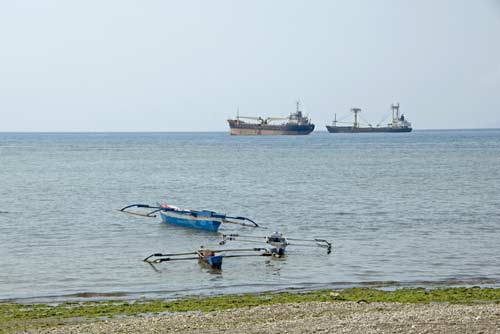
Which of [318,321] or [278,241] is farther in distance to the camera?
[278,241]

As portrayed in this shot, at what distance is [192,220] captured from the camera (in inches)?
1551

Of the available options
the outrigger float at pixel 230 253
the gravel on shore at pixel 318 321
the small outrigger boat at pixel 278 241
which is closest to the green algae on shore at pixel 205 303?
the gravel on shore at pixel 318 321

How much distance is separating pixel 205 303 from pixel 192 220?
60.2 feet

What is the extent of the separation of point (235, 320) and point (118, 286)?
7707 millimetres

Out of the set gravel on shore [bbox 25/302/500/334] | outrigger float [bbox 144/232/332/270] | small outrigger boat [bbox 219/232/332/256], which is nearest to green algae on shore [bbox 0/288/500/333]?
gravel on shore [bbox 25/302/500/334]

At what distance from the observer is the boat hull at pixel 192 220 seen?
1513 inches

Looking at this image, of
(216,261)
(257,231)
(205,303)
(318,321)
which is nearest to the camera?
(318,321)

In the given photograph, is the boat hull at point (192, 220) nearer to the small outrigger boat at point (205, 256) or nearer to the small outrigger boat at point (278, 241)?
the small outrigger boat at point (278, 241)

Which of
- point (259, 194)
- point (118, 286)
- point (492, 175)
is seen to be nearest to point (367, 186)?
point (259, 194)

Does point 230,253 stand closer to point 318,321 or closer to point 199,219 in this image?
point 199,219

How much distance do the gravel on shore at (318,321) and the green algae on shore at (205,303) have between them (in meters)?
1.07

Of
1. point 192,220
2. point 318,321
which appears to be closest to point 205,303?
point 318,321

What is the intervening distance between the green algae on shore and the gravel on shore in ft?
3.52

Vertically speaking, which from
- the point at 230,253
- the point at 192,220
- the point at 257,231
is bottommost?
the point at 257,231
